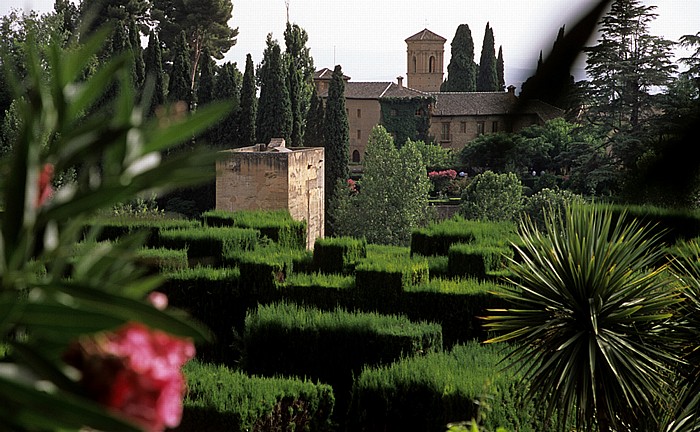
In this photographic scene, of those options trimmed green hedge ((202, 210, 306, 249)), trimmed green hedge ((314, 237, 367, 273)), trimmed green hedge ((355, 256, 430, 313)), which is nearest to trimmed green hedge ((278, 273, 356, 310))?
trimmed green hedge ((355, 256, 430, 313))

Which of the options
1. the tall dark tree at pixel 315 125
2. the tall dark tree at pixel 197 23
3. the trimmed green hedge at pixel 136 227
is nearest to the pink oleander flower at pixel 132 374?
the trimmed green hedge at pixel 136 227

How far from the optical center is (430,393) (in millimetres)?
8102

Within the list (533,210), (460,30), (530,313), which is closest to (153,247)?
(530,313)

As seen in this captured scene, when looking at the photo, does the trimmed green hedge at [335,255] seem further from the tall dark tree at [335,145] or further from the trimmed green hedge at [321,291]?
the tall dark tree at [335,145]

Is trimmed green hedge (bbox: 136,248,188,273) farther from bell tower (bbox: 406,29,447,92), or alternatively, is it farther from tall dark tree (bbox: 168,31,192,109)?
tall dark tree (bbox: 168,31,192,109)

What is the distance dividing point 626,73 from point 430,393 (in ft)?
22.8

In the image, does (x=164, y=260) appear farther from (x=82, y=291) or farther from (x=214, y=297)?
(x=82, y=291)

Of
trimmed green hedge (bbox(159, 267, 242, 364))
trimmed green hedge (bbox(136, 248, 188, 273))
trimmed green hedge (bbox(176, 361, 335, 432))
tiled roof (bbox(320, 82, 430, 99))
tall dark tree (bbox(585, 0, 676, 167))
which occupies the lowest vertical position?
trimmed green hedge (bbox(176, 361, 335, 432))

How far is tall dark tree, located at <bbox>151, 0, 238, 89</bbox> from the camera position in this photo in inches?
1721

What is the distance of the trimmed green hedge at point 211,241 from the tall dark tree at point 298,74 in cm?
2395

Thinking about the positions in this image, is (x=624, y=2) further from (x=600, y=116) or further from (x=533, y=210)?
(x=533, y=210)

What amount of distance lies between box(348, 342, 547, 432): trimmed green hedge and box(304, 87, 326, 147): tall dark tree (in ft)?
99.1

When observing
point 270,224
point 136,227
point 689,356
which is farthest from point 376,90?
point 689,356

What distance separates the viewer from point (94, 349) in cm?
70
